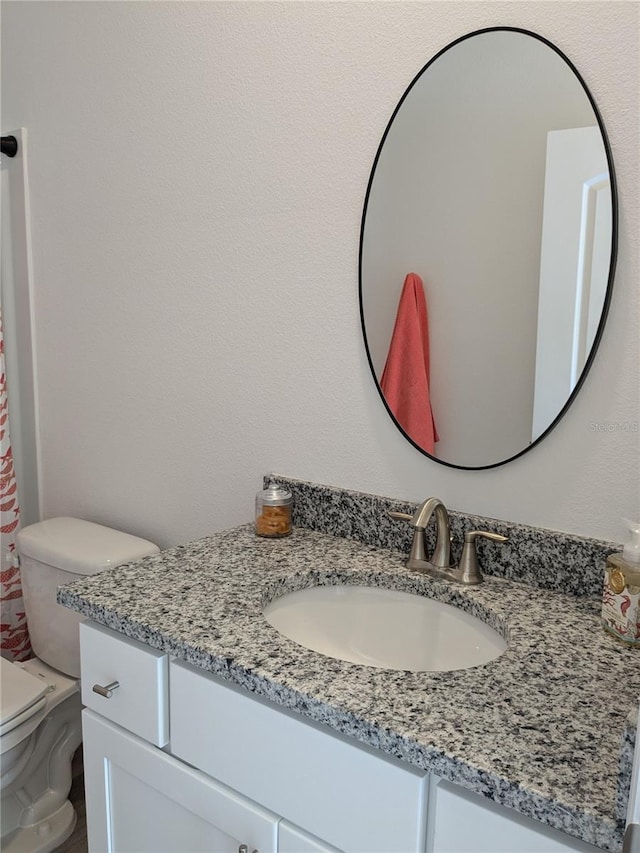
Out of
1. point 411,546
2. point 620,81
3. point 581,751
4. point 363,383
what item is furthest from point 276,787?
point 620,81

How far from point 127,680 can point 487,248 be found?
85 cm

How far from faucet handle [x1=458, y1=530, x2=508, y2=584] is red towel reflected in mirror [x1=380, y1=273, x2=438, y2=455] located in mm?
169

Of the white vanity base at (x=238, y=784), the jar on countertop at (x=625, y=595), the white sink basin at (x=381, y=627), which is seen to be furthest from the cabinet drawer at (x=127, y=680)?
the jar on countertop at (x=625, y=595)

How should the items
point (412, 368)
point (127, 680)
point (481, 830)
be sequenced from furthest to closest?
point (412, 368) → point (127, 680) → point (481, 830)

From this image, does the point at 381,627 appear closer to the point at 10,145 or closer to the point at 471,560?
the point at 471,560

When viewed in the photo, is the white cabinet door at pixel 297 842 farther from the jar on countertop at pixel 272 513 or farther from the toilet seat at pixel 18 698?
the toilet seat at pixel 18 698

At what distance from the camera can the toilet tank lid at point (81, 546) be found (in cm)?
154

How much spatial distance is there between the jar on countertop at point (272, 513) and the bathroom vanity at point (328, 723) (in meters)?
0.09

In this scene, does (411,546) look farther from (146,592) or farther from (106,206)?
(106,206)

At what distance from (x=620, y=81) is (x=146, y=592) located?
3.24 ft

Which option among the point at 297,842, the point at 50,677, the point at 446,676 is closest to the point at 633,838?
the point at 446,676

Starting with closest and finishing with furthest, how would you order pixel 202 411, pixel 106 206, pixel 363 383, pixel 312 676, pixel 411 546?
pixel 312 676 → pixel 411 546 → pixel 363 383 → pixel 202 411 → pixel 106 206

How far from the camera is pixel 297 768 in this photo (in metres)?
0.80

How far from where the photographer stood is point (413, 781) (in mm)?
704
